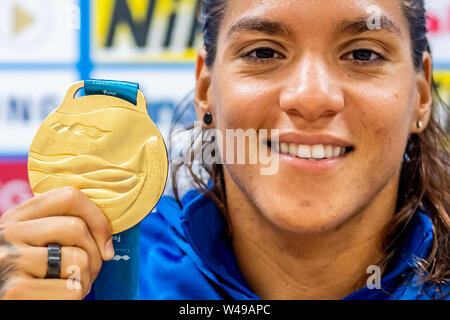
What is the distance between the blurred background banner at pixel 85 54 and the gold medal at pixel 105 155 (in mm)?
1202

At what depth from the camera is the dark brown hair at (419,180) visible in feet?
3.13

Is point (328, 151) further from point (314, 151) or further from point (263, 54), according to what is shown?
point (263, 54)

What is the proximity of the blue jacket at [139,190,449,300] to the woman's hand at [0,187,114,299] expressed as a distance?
0.33 m

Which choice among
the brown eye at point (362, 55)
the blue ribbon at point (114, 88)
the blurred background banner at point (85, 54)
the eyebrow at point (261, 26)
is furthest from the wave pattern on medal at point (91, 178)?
the blurred background banner at point (85, 54)

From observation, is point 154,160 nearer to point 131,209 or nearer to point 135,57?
point 131,209

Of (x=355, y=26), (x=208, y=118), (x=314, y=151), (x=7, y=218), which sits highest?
(x=355, y=26)

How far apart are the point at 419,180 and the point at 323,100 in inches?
16.5

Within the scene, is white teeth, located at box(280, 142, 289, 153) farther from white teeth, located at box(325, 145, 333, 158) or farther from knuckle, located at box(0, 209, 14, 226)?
knuckle, located at box(0, 209, 14, 226)

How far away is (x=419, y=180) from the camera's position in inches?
42.3

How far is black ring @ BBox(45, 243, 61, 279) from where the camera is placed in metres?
0.69

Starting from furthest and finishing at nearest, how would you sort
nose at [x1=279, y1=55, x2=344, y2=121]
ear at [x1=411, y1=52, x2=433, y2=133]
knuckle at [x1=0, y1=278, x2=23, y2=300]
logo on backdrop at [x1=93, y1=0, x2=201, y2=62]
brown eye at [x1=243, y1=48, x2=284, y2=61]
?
1. logo on backdrop at [x1=93, y1=0, x2=201, y2=62]
2. ear at [x1=411, y1=52, x2=433, y2=133]
3. brown eye at [x1=243, y1=48, x2=284, y2=61]
4. nose at [x1=279, y1=55, x2=344, y2=121]
5. knuckle at [x1=0, y1=278, x2=23, y2=300]

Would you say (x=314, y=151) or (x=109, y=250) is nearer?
(x=109, y=250)

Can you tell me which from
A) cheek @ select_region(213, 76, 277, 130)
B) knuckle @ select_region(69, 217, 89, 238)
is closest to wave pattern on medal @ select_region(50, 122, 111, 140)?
knuckle @ select_region(69, 217, 89, 238)

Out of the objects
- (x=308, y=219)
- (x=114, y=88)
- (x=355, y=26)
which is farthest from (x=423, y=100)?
(x=114, y=88)
